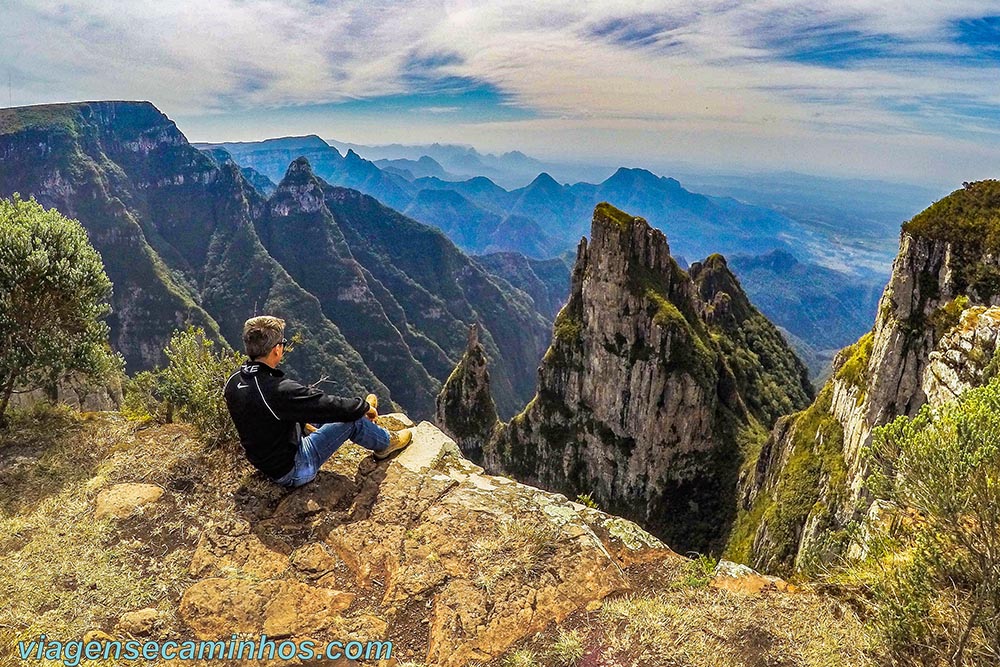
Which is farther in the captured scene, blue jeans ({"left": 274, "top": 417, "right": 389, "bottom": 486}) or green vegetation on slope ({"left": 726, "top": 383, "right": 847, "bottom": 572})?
green vegetation on slope ({"left": 726, "top": 383, "right": 847, "bottom": 572})

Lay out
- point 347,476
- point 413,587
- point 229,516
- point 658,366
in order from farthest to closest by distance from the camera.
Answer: point 658,366
point 347,476
point 229,516
point 413,587

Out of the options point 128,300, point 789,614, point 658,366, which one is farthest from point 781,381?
point 128,300

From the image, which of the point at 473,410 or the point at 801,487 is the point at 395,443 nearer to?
the point at 801,487

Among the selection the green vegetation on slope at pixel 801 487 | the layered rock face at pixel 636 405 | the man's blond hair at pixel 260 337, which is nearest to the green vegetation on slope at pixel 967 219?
the green vegetation on slope at pixel 801 487

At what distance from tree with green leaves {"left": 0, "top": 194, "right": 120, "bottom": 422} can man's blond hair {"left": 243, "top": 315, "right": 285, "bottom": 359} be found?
20.0 feet

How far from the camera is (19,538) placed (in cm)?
666

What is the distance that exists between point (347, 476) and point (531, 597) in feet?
12.7

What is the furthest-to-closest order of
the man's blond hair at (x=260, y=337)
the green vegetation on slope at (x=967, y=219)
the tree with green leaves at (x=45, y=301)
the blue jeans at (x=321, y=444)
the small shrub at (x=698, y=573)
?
the green vegetation on slope at (x=967, y=219) < the tree with green leaves at (x=45, y=301) < the blue jeans at (x=321, y=444) < the man's blond hair at (x=260, y=337) < the small shrub at (x=698, y=573)

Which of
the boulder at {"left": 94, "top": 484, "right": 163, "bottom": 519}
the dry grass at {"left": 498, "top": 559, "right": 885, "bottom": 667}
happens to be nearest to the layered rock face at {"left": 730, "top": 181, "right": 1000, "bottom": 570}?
Answer: the dry grass at {"left": 498, "top": 559, "right": 885, "bottom": 667}

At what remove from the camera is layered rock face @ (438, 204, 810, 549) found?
234 feet

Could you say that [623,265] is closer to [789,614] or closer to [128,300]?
[789,614]

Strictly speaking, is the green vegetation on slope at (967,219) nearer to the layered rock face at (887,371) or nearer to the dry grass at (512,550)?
the layered rock face at (887,371)

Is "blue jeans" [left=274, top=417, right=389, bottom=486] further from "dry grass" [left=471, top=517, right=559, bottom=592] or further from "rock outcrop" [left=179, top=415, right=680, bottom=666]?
"dry grass" [left=471, top=517, right=559, bottom=592]

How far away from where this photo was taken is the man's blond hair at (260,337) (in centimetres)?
726
